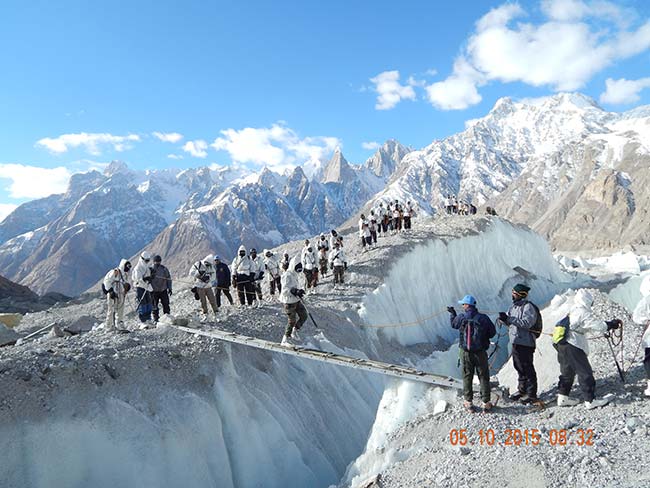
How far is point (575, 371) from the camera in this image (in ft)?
26.8

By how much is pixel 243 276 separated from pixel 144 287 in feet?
13.2

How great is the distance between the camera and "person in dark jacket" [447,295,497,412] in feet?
27.2

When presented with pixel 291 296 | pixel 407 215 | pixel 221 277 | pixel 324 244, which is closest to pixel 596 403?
pixel 291 296

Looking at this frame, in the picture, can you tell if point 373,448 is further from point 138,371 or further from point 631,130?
point 631,130

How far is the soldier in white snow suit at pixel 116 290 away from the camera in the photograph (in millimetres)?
13086

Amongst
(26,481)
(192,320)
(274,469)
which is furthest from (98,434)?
(192,320)

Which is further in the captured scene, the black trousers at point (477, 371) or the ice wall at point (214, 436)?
the ice wall at point (214, 436)

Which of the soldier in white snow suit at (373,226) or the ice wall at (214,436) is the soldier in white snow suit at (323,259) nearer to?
the soldier in white snow suit at (373,226)

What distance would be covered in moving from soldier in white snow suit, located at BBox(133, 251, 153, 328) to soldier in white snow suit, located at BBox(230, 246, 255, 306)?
3599 mm

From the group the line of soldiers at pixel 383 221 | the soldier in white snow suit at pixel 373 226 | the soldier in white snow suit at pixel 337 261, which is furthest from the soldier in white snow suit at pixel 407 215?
the soldier in white snow suit at pixel 337 261

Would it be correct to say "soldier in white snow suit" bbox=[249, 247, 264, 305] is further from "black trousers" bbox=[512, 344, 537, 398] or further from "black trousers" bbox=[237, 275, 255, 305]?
"black trousers" bbox=[512, 344, 537, 398]

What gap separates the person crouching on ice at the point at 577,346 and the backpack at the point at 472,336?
1.36 m

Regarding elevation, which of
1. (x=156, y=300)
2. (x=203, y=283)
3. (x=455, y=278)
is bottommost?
(x=455, y=278)

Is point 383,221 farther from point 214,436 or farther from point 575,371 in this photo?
point 575,371
